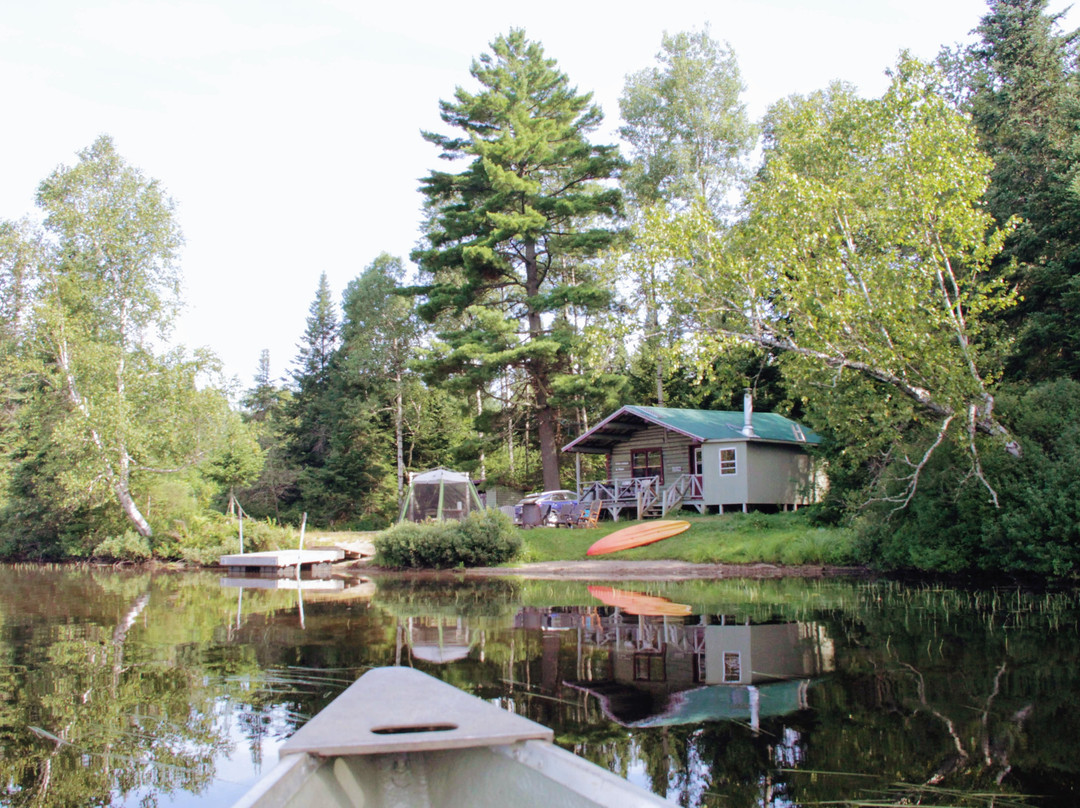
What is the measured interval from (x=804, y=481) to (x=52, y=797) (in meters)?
26.0

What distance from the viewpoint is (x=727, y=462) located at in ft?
83.9

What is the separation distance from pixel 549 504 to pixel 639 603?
46.2 ft

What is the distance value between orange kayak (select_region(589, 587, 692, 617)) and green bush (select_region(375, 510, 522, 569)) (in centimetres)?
538

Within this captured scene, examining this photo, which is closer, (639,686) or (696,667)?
(639,686)

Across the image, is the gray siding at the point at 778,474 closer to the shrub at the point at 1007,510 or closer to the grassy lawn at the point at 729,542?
the grassy lawn at the point at 729,542

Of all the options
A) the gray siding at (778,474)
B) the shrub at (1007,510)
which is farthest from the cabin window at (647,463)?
the shrub at (1007,510)

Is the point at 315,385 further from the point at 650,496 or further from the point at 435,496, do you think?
the point at 650,496

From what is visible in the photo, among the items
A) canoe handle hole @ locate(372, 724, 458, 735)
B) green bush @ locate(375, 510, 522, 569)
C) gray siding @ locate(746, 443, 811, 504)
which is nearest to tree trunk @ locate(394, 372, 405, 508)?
green bush @ locate(375, 510, 522, 569)

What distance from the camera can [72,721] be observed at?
6.43 m

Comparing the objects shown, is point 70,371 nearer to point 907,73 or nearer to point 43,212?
point 43,212

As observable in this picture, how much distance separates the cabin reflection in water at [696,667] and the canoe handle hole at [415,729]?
8.05 ft

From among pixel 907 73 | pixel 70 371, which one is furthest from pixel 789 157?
pixel 70 371

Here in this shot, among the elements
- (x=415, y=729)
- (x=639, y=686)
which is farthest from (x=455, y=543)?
(x=415, y=729)

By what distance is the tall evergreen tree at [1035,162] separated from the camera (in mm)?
19078
